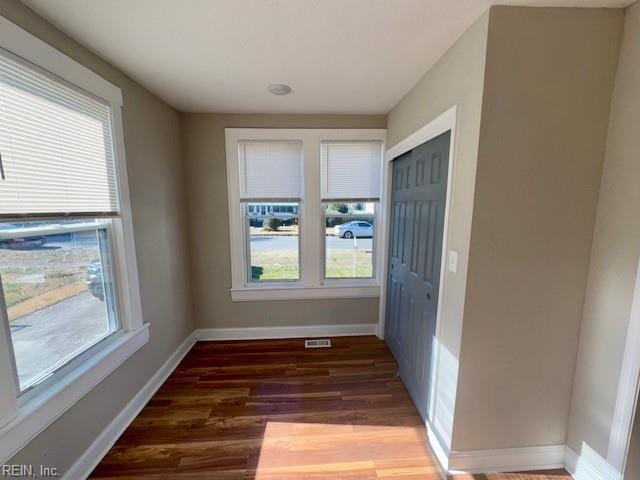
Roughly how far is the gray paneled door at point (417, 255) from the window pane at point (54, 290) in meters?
2.16

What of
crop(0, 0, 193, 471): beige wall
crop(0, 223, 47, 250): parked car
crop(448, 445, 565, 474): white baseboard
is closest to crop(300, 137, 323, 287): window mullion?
crop(0, 0, 193, 471): beige wall

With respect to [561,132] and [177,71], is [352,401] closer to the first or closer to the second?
[561,132]

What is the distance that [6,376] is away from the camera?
1.10 m

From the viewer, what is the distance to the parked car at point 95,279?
64.8 inches

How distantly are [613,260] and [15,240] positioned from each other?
279cm

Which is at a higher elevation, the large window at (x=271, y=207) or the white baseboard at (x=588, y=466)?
the large window at (x=271, y=207)

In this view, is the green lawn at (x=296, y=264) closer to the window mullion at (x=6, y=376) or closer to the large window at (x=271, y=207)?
the large window at (x=271, y=207)

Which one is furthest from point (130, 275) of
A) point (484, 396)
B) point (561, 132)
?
point (561, 132)

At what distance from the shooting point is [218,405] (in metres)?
2.02

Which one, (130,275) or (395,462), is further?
(130,275)

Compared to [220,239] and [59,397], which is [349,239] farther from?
[59,397]

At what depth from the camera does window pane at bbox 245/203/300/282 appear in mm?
2848

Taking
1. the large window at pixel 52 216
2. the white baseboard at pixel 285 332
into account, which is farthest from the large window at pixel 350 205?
the large window at pixel 52 216

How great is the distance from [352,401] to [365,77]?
2423mm
